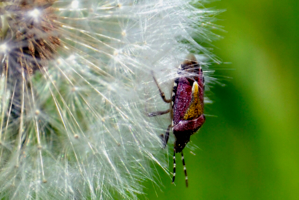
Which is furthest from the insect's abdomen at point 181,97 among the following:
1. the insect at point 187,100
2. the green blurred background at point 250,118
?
the green blurred background at point 250,118

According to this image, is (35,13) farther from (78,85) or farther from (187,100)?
(187,100)

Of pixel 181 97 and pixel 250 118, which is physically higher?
pixel 181 97

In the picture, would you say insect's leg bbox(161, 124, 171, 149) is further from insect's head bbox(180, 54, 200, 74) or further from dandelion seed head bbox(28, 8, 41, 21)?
dandelion seed head bbox(28, 8, 41, 21)

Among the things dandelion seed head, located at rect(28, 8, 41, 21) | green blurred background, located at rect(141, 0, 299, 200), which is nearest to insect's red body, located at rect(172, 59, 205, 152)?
green blurred background, located at rect(141, 0, 299, 200)

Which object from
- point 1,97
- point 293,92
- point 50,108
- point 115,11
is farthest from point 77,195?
point 293,92

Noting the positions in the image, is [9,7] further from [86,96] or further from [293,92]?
[293,92]

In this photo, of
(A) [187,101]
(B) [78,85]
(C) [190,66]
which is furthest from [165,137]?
(B) [78,85]

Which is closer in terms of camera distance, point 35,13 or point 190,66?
point 35,13
